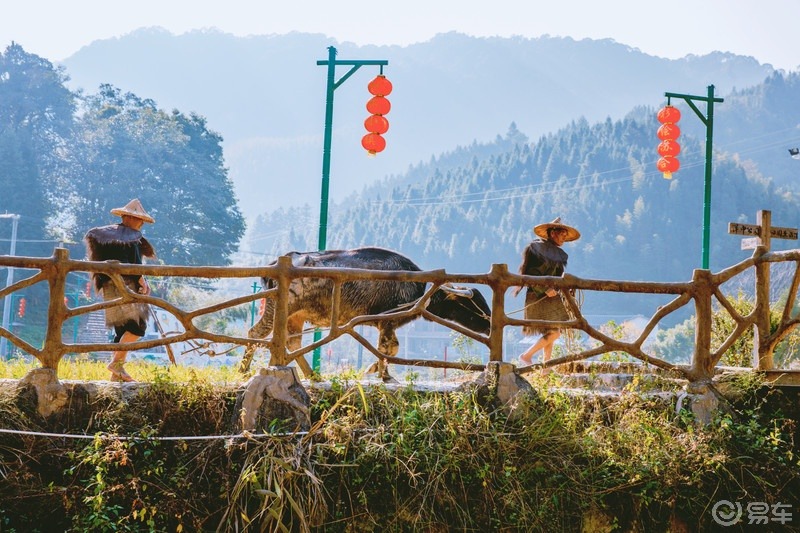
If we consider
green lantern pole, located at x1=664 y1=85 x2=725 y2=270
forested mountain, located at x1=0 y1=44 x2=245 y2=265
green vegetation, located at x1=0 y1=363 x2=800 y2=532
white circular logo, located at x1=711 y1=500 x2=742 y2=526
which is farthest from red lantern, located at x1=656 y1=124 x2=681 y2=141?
forested mountain, located at x1=0 y1=44 x2=245 y2=265

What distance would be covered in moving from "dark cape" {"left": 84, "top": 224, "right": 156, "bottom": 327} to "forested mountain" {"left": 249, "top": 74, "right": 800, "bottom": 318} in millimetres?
54562

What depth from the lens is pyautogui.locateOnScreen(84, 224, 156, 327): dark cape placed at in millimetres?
8438

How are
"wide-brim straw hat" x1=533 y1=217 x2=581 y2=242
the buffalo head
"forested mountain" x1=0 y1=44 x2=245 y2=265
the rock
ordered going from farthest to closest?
"forested mountain" x1=0 y1=44 x2=245 y2=265
the buffalo head
"wide-brim straw hat" x1=533 y1=217 x2=581 y2=242
the rock

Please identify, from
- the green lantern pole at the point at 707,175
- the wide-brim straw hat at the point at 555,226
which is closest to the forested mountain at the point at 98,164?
the green lantern pole at the point at 707,175

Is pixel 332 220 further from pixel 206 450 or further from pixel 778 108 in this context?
pixel 206 450

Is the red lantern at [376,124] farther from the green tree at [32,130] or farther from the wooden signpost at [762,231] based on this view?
the green tree at [32,130]

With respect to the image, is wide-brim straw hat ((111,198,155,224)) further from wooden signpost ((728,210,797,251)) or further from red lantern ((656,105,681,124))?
red lantern ((656,105,681,124))

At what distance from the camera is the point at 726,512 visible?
7.41 metres

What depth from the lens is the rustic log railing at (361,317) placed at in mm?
7391

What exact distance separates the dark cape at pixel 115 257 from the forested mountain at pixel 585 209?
5456 centimetres

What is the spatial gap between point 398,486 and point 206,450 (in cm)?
152

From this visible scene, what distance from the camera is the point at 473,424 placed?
24.2ft

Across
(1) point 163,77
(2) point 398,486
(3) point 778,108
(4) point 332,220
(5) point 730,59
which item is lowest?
(2) point 398,486

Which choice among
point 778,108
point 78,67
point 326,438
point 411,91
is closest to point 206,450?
point 326,438
